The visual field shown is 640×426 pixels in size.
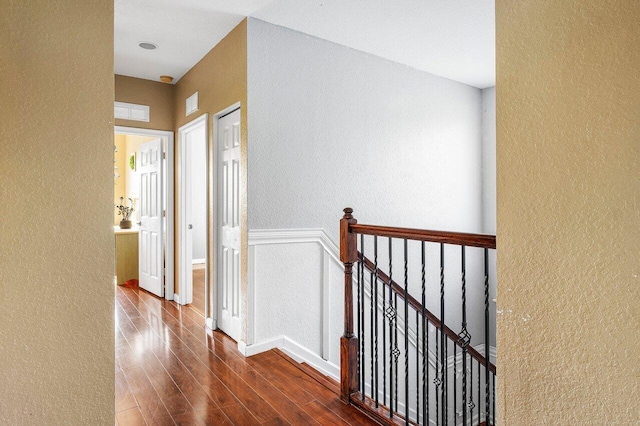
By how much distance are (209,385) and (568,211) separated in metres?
2.17

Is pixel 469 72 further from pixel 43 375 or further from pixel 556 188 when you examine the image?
pixel 43 375

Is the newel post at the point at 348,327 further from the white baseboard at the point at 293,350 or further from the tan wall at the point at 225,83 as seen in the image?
the tan wall at the point at 225,83

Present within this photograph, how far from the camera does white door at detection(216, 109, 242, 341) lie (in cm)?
324

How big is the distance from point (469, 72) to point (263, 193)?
2.73 m

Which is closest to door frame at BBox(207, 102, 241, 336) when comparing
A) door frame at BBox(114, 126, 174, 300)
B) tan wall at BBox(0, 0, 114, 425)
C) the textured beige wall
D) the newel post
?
door frame at BBox(114, 126, 174, 300)

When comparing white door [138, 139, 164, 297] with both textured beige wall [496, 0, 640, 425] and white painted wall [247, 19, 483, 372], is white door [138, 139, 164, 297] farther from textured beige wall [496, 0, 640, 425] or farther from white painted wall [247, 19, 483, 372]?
textured beige wall [496, 0, 640, 425]

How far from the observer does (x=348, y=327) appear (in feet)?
7.63

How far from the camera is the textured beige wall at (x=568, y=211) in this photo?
3.47 ft

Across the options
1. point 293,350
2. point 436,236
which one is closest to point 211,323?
point 293,350

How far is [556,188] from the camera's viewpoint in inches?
46.4

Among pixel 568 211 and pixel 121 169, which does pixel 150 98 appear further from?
pixel 568 211

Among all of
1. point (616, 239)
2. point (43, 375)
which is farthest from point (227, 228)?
point (616, 239)

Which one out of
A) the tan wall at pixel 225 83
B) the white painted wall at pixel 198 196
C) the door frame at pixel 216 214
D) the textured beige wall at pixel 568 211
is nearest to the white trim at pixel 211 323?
the door frame at pixel 216 214

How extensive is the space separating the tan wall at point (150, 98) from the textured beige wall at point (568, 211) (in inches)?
151
